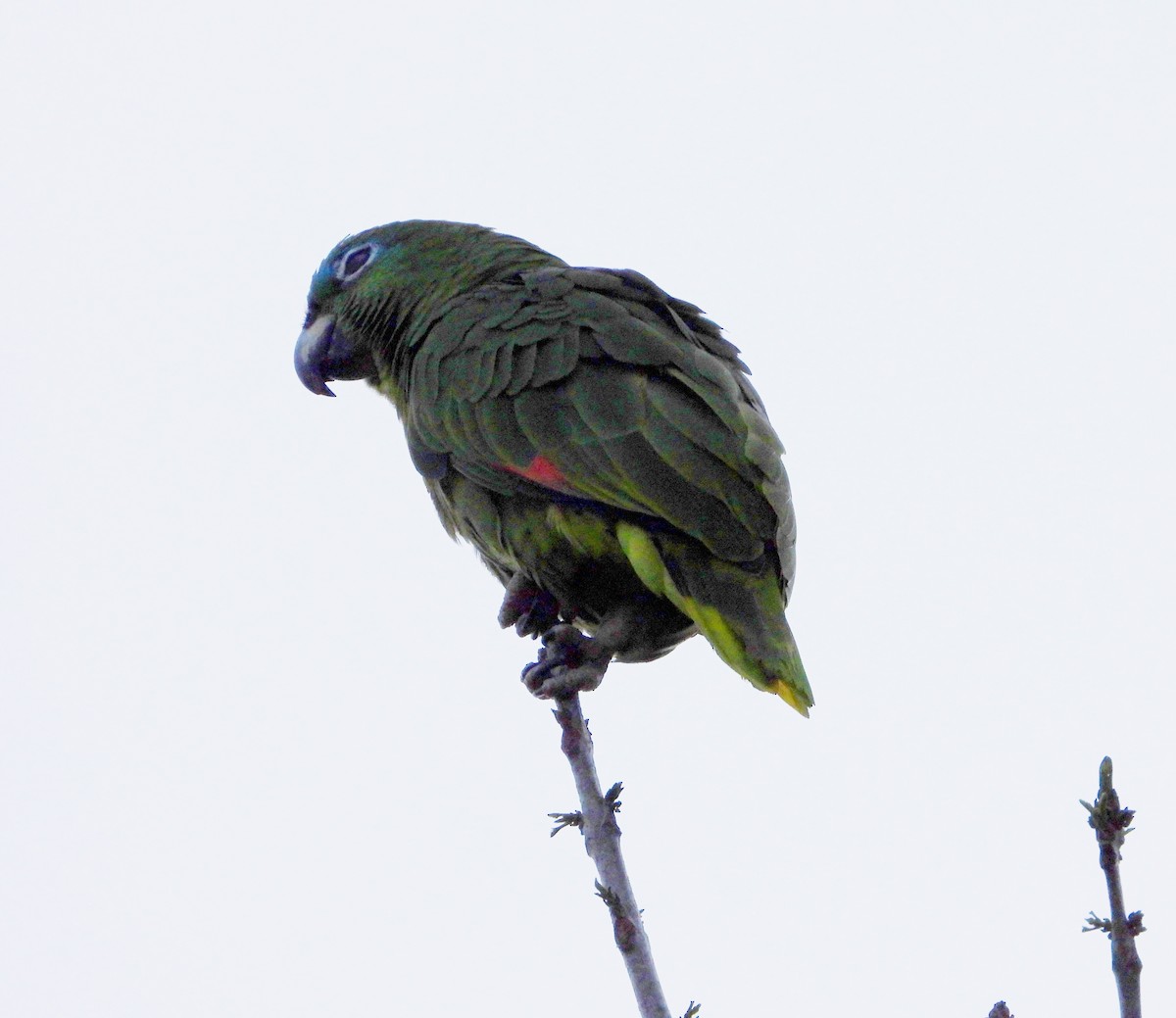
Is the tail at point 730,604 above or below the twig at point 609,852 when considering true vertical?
above

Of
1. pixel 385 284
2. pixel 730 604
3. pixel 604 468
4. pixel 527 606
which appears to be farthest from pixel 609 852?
pixel 385 284

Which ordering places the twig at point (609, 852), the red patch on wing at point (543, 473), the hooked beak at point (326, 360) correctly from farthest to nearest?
the hooked beak at point (326, 360)
the red patch on wing at point (543, 473)
the twig at point (609, 852)

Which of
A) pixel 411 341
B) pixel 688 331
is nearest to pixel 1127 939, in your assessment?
pixel 688 331

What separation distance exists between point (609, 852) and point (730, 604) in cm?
104

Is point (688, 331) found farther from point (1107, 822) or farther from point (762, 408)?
point (1107, 822)

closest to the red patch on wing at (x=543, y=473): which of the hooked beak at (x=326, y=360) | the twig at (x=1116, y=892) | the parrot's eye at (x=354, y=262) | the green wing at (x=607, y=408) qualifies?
the green wing at (x=607, y=408)

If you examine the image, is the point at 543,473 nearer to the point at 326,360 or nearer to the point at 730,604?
the point at 730,604

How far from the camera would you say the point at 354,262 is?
6547mm

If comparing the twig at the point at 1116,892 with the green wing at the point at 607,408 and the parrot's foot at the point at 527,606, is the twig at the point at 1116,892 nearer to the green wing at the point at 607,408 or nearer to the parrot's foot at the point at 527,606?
the green wing at the point at 607,408

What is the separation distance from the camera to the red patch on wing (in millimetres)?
4645

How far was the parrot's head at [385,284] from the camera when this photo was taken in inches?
239

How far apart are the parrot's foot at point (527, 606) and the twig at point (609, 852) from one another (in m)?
0.85

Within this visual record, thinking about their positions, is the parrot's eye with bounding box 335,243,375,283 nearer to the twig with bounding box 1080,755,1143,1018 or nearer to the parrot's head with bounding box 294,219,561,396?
the parrot's head with bounding box 294,219,561,396

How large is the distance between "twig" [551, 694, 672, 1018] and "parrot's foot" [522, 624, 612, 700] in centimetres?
21
